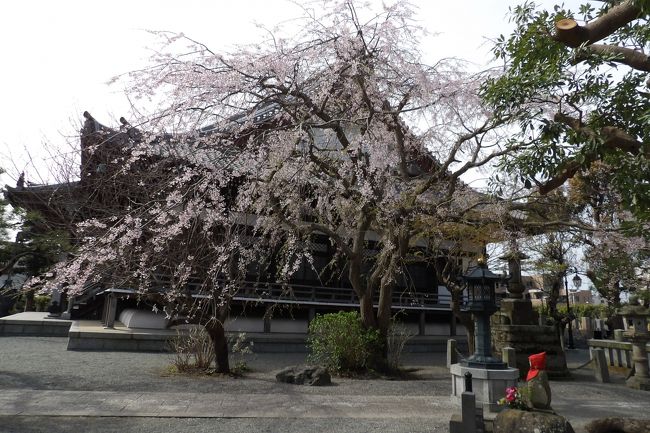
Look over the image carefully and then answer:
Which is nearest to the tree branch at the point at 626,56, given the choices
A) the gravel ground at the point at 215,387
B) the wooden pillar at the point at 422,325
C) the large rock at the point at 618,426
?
the large rock at the point at 618,426

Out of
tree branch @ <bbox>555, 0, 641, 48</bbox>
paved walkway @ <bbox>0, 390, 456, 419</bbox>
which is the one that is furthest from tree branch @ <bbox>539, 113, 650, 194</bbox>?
paved walkway @ <bbox>0, 390, 456, 419</bbox>

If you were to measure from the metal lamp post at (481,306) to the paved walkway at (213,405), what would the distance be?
1.17 metres

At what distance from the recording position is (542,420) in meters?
5.16

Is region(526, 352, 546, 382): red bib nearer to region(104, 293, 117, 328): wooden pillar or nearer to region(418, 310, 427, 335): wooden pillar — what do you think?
region(104, 293, 117, 328): wooden pillar

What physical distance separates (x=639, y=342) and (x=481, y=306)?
6184 mm

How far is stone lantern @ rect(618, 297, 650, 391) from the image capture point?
1102cm

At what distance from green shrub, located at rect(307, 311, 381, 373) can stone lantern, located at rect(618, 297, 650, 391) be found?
6805mm

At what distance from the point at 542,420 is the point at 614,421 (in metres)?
1.60

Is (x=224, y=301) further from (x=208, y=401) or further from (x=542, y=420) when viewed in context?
(x=542, y=420)

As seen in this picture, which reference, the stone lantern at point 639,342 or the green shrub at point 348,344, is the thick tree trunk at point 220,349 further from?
the stone lantern at point 639,342

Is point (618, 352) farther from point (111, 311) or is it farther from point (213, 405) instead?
point (111, 311)

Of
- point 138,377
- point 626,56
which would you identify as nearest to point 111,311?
point 138,377

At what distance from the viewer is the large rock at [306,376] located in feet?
30.7

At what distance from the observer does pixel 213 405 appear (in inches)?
282
